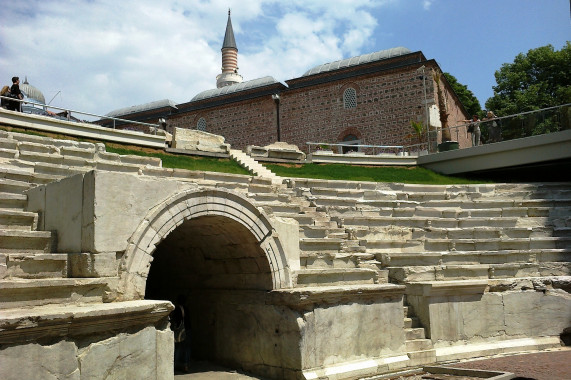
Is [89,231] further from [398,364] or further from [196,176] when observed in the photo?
[196,176]

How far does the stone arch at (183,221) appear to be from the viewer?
20.1 ft

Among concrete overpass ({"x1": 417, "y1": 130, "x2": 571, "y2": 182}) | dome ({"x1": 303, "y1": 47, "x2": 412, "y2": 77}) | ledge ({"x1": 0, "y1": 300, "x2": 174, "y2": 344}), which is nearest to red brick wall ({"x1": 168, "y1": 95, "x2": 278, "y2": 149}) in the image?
dome ({"x1": 303, "y1": 47, "x2": 412, "y2": 77})

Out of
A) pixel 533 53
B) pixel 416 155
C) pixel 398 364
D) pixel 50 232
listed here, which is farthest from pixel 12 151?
pixel 533 53

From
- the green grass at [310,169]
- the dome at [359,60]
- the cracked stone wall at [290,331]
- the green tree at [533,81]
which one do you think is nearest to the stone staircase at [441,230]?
the cracked stone wall at [290,331]

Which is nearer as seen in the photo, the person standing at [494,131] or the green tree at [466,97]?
the person standing at [494,131]

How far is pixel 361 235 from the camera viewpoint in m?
11.7

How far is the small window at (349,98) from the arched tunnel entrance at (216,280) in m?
19.3

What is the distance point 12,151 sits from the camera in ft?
36.8

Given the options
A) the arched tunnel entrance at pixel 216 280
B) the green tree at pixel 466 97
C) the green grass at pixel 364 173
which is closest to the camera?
the arched tunnel entrance at pixel 216 280

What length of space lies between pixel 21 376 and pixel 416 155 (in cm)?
1909

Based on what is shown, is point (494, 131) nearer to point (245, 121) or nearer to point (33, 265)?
point (245, 121)

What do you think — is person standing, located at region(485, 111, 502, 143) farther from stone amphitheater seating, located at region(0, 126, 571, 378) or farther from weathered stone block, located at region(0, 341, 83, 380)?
weathered stone block, located at region(0, 341, 83, 380)

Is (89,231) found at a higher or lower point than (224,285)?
higher

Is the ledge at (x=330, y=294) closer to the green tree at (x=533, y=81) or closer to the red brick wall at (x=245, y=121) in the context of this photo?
the red brick wall at (x=245, y=121)
